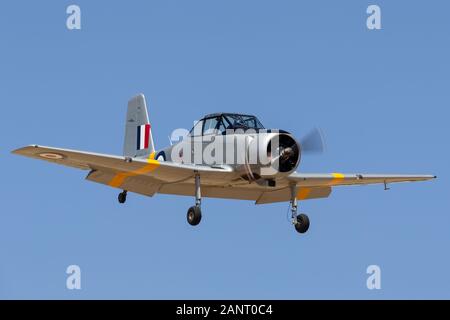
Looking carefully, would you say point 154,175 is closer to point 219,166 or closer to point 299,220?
point 219,166

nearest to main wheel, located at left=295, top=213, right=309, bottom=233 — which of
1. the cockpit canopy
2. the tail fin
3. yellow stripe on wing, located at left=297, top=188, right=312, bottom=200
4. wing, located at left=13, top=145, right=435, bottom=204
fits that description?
wing, located at left=13, top=145, right=435, bottom=204

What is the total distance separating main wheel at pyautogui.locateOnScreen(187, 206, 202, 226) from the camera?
24.9 m

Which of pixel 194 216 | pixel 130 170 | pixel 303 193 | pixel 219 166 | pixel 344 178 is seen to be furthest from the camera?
pixel 303 193

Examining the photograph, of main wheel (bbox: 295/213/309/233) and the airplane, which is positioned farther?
main wheel (bbox: 295/213/309/233)

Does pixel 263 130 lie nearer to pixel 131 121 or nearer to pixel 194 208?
pixel 194 208

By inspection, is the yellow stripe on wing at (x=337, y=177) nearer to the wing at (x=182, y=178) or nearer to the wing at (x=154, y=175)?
the wing at (x=182, y=178)

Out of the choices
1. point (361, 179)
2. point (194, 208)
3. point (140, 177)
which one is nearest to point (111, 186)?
point (140, 177)

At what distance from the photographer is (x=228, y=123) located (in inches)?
1010

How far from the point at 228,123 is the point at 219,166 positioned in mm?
1238

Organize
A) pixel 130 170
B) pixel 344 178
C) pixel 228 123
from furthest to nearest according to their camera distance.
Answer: pixel 344 178, pixel 130 170, pixel 228 123

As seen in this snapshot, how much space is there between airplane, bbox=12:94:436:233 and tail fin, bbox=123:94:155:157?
2.53 metres

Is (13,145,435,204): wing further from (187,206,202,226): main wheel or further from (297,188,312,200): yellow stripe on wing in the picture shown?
(187,206,202,226): main wheel

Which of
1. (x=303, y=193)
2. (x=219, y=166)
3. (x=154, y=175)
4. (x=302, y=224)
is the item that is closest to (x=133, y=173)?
(x=154, y=175)

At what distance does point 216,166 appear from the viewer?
25.9 metres
